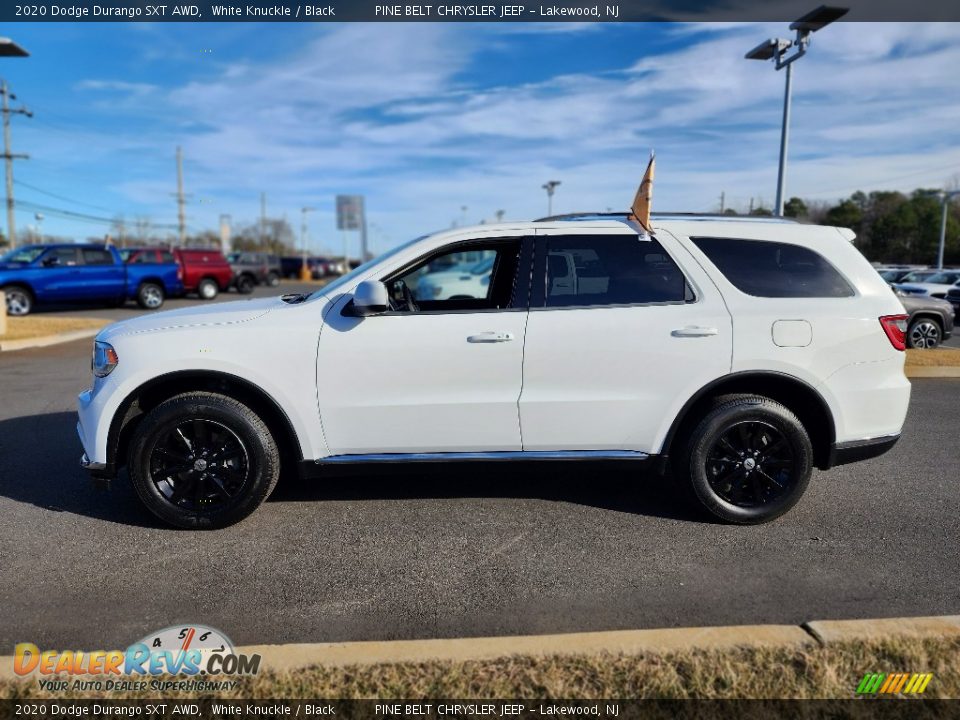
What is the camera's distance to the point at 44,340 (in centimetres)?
1212

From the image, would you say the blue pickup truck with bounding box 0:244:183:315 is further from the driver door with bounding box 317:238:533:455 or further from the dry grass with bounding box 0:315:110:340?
the driver door with bounding box 317:238:533:455

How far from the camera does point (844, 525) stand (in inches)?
159

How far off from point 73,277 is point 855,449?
19501 mm

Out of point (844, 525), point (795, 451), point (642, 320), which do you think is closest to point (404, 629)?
point (642, 320)

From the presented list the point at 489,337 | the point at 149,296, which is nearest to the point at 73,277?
the point at 149,296

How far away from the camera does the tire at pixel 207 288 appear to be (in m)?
24.4

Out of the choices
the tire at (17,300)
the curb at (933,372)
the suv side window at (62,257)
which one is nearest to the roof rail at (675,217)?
the curb at (933,372)

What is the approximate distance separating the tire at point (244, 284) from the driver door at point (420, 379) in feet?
93.9

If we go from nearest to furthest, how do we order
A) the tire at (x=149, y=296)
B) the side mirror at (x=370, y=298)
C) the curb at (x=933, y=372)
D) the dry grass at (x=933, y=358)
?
the side mirror at (x=370, y=298)
the curb at (x=933, y=372)
the dry grass at (x=933, y=358)
the tire at (x=149, y=296)

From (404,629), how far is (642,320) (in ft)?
6.97

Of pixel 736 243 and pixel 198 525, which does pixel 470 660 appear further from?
pixel 736 243

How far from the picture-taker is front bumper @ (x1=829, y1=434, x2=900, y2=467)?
3.97m

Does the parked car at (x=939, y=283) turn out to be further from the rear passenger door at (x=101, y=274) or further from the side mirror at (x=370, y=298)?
the rear passenger door at (x=101, y=274)

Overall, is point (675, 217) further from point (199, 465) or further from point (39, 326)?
point (39, 326)
